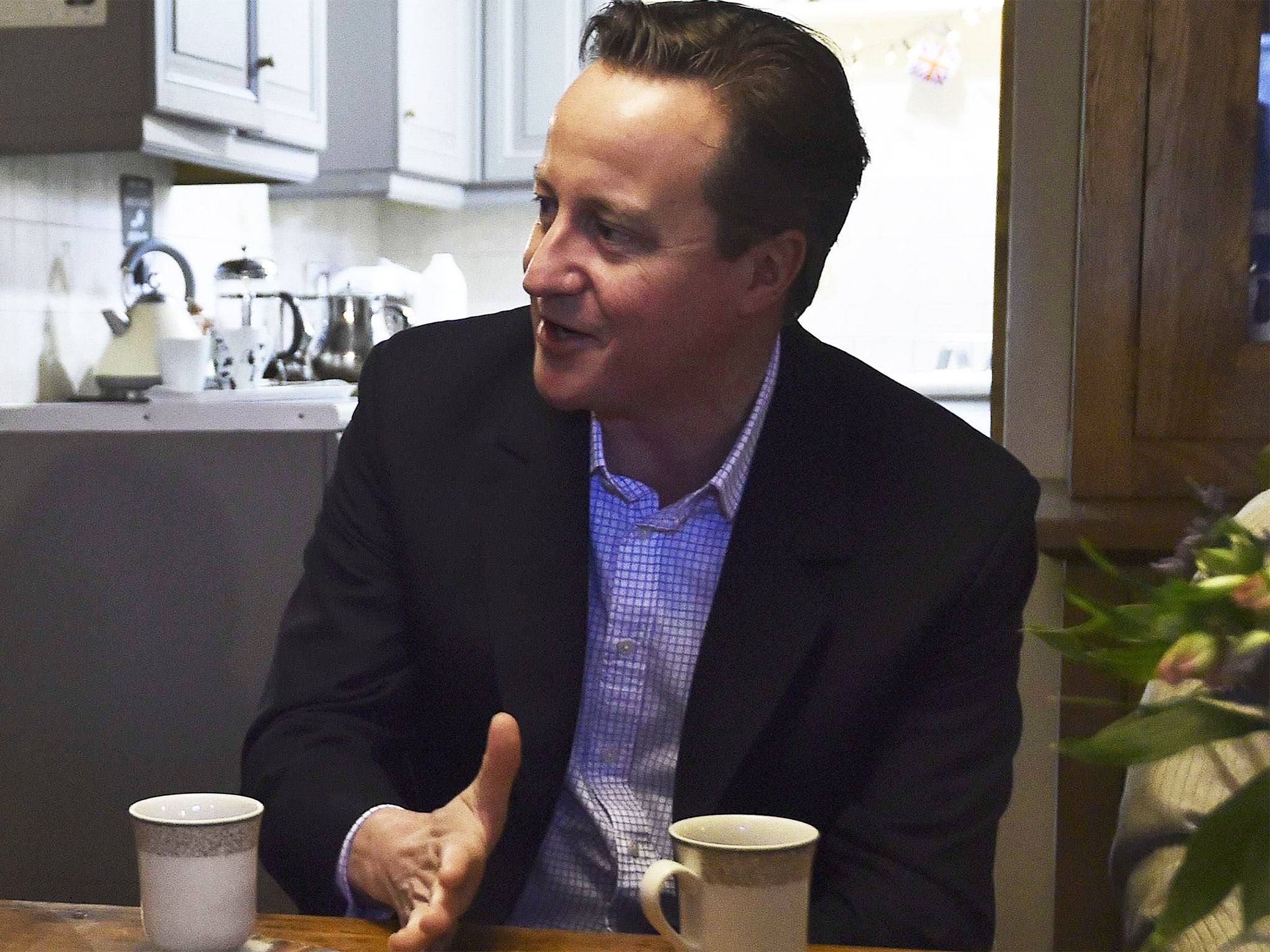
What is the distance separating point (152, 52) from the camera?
7.82 ft

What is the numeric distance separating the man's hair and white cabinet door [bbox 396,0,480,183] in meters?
2.54

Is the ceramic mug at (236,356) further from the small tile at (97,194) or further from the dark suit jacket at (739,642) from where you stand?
the dark suit jacket at (739,642)

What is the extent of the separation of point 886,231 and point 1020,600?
3498 mm

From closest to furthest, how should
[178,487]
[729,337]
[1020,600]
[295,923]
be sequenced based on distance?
[295,923]
[1020,600]
[729,337]
[178,487]

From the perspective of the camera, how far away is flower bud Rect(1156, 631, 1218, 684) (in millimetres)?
469

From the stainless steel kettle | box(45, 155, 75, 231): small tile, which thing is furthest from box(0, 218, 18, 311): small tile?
the stainless steel kettle

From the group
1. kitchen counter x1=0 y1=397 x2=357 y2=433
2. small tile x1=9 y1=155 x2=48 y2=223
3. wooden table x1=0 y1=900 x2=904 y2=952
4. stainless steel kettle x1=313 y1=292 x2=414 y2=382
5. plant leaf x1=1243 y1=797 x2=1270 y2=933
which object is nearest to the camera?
plant leaf x1=1243 y1=797 x2=1270 y2=933

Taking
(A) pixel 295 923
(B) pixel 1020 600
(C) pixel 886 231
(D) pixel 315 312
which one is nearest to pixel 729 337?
(B) pixel 1020 600

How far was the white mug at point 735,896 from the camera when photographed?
0.73 m

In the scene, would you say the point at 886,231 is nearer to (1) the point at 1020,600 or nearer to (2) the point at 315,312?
(2) the point at 315,312

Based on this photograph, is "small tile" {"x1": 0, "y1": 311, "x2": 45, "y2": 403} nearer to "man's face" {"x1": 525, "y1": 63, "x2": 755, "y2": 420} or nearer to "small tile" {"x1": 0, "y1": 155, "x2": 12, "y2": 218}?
"small tile" {"x1": 0, "y1": 155, "x2": 12, "y2": 218}

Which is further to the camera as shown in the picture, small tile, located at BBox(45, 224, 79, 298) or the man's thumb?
small tile, located at BBox(45, 224, 79, 298)

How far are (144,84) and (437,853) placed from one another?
1809mm

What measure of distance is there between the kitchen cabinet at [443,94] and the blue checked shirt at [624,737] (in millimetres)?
2706
